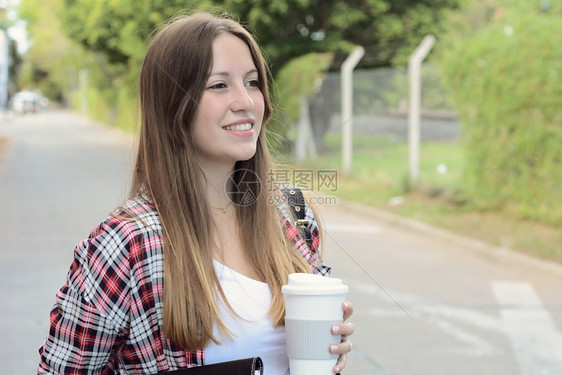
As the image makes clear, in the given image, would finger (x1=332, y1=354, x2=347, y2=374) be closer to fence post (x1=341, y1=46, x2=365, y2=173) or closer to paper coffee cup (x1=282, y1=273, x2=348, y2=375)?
paper coffee cup (x1=282, y1=273, x2=348, y2=375)

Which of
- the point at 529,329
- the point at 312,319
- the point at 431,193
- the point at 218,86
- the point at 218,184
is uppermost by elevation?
the point at 218,86

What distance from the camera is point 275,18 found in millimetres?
17812

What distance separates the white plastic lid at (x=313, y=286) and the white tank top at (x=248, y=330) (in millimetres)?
193

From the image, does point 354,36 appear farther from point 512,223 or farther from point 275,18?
point 512,223

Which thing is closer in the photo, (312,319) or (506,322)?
(312,319)

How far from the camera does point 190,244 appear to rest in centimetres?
177

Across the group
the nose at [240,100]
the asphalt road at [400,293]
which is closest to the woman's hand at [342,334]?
the nose at [240,100]

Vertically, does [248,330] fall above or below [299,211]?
below

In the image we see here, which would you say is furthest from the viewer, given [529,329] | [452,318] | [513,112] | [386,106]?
[386,106]

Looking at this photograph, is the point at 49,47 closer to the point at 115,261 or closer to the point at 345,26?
the point at 345,26

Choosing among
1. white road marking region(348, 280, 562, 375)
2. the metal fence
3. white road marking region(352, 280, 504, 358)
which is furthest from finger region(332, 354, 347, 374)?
the metal fence

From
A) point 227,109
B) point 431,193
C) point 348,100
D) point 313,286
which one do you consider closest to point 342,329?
point 313,286

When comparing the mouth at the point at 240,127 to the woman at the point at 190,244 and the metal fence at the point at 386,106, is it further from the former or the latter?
the metal fence at the point at 386,106

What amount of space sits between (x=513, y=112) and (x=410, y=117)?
3491 millimetres
